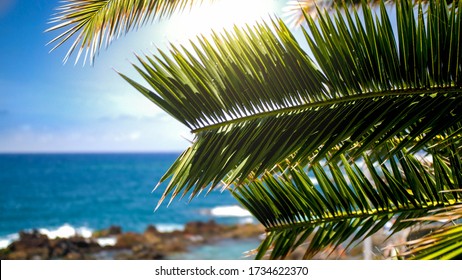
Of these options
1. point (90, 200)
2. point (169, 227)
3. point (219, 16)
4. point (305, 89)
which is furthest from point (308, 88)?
point (90, 200)

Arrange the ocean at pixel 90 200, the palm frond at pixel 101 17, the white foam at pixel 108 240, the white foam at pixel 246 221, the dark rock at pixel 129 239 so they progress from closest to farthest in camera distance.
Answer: the palm frond at pixel 101 17, the white foam at pixel 246 221, the white foam at pixel 108 240, the dark rock at pixel 129 239, the ocean at pixel 90 200

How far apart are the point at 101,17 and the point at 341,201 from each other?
1030mm

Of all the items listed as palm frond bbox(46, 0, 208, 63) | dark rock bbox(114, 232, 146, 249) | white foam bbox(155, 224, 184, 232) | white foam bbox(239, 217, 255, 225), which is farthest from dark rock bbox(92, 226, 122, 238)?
palm frond bbox(46, 0, 208, 63)

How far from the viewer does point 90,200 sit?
588 inches

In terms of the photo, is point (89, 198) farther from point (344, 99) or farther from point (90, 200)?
point (344, 99)

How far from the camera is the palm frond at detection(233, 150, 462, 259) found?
132 cm

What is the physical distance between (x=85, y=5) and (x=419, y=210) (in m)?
1.28

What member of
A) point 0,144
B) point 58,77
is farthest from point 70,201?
point 0,144

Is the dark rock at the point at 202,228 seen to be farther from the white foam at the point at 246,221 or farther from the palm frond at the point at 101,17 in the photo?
the palm frond at the point at 101,17

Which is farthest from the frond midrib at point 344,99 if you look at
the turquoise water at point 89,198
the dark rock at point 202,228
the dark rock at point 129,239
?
the dark rock at point 202,228

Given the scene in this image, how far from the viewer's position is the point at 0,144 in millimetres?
2816

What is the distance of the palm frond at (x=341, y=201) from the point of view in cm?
132

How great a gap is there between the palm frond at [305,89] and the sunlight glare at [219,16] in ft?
2.52
